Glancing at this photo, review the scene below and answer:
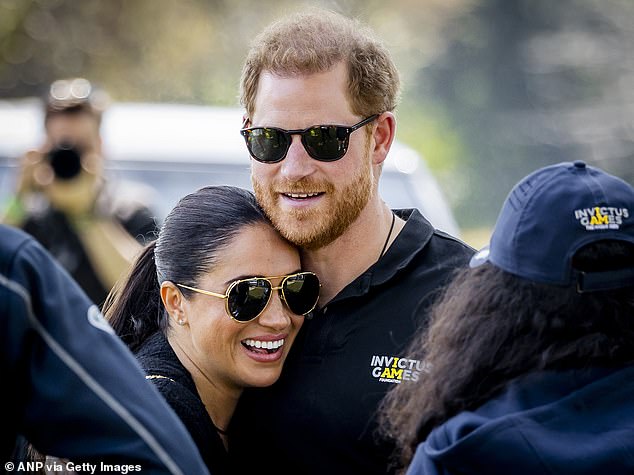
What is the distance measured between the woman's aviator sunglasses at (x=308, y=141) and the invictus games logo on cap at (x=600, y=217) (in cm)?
106

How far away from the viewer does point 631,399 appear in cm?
197

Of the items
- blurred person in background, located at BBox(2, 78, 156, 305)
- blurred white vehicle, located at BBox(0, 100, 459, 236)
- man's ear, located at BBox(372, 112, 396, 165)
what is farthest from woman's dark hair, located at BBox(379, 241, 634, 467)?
blurred white vehicle, located at BBox(0, 100, 459, 236)

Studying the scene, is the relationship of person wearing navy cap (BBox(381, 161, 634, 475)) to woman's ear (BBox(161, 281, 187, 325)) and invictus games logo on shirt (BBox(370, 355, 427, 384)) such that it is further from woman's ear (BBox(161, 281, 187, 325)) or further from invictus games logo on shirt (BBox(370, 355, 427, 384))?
woman's ear (BBox(161, 281, 187, 325))

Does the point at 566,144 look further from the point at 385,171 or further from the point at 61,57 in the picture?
the point at 385,171

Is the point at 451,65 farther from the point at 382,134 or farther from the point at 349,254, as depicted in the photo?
the point at 349,254

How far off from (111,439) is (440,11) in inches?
767

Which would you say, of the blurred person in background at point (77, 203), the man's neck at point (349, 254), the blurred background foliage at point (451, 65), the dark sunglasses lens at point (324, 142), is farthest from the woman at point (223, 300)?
the blurred background foliage at point (451, 65)

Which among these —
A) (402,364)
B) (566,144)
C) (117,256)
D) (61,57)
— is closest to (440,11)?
(566,144)

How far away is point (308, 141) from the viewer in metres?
2.94

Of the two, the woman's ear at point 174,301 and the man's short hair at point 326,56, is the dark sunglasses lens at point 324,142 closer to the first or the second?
the man's short hair at point 326,56

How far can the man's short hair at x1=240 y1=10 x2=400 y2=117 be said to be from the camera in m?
2.99

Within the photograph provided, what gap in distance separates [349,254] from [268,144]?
1.32 feet

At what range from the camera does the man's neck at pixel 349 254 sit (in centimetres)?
304

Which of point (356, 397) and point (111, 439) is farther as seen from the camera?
point (356, 397)
